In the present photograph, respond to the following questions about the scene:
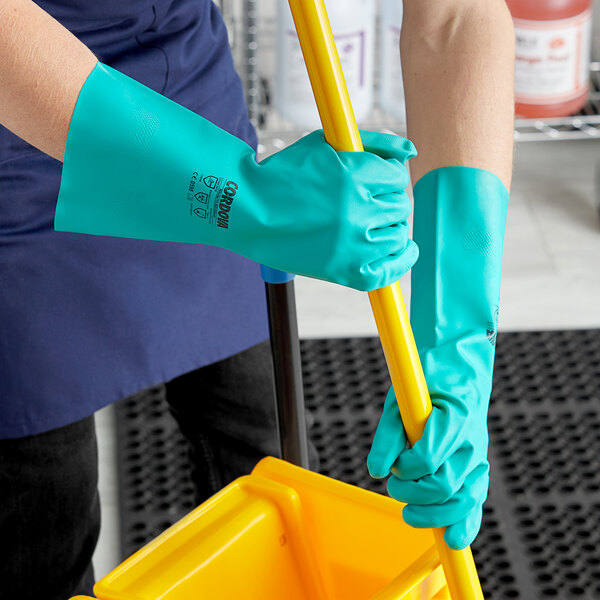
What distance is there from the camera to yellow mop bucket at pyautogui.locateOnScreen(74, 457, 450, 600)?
0.88 metres

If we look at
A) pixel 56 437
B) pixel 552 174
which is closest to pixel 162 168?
pixel 56 437

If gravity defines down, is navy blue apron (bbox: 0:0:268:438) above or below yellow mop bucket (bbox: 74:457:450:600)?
above

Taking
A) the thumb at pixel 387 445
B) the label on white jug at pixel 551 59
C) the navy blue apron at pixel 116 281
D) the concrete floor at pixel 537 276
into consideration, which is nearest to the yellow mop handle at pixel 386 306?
the thumb at pixel 387 445

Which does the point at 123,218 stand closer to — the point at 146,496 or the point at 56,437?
the point at 56,437

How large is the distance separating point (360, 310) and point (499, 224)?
1175mm

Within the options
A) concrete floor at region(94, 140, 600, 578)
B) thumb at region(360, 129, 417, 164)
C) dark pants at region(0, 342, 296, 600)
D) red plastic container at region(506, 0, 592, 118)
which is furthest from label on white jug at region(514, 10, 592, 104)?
thumb at region(360, 129, 417, 164)

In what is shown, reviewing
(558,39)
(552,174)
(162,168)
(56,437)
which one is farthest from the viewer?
(552,174)

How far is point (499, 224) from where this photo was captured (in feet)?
3.23

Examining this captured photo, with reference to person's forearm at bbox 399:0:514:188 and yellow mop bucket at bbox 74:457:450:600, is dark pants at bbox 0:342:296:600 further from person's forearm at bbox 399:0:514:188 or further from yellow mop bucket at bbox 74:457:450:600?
person's forearm at bbox 399:0:514:188

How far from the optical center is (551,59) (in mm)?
2104

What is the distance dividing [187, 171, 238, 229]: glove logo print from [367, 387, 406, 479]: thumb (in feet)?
0.70

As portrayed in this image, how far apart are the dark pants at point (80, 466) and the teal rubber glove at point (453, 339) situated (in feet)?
1.11

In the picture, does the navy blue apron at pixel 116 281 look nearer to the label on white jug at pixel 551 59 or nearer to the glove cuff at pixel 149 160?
the glove cuff at pixel 149 160

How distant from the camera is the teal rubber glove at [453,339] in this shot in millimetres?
862
